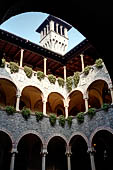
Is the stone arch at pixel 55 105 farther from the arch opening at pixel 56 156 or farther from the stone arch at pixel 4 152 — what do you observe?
the stone arch at pixel 4 152

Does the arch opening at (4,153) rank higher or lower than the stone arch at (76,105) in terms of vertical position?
lower

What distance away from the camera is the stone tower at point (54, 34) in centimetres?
4106

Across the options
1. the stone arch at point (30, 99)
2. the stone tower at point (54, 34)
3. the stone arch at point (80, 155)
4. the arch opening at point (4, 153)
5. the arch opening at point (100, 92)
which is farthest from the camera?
the stone tower at point (54, 34)

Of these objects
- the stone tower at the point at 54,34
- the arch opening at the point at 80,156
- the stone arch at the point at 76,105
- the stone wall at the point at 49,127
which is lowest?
the arch opening at the point at 80,156

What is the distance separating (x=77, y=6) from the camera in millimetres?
2598

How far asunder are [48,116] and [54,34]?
1140 inches

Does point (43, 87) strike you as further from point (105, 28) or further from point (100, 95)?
point (105, 28)

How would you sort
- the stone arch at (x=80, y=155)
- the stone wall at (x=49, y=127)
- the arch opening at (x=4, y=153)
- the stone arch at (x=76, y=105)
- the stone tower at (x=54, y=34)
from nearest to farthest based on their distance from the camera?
the stone wall at (x=49, y=127), the arch opening at (x=4, y=153), the stone arch at (x=80, y=155), the stone arch at (x=76, y=105), the stone tower at (x=54, y=34)

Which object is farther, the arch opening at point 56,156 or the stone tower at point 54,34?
the stone tower at point 54,34

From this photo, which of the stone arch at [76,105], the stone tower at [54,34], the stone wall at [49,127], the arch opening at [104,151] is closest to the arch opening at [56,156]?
the stone wall at [49,127]

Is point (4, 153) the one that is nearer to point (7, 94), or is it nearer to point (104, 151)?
point (7, 94)

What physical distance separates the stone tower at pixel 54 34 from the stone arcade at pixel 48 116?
20657 millimetres

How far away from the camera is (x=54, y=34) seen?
41.7m

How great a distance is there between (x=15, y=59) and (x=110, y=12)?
720 inches
